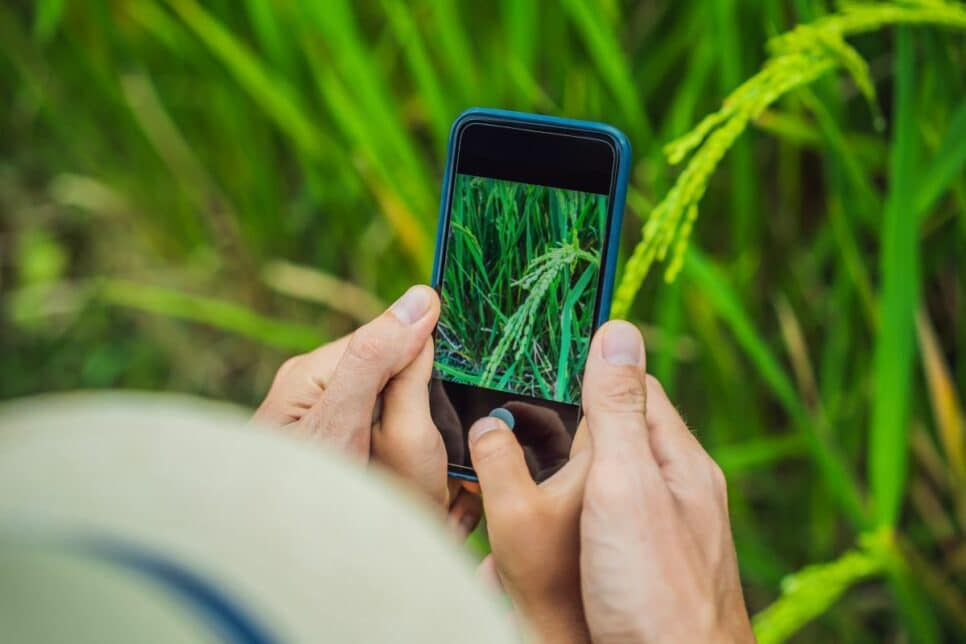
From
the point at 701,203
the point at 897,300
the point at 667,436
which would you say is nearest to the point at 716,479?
the point at 667,436

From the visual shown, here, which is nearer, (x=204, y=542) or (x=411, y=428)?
(x=204, y=542)

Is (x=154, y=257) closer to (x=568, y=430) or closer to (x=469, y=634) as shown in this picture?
(x=568, y=430)

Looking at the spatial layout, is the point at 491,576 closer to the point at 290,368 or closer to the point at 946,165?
the point at 290,368

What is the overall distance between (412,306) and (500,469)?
8cm

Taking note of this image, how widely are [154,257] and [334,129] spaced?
1.01 feet

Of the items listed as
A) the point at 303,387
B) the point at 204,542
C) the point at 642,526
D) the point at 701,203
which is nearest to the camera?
the point at 204,542

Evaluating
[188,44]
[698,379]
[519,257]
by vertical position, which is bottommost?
[698,379]

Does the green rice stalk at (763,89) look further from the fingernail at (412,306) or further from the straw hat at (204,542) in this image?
the straw hat at (204,542)

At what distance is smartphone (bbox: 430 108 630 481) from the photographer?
1.29 ft

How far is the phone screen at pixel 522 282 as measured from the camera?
1.29 ft

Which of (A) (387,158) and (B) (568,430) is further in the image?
(A) (387,158)

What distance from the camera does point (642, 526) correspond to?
338 millimetres

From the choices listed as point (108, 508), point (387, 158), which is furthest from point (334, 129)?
point (108, 508)

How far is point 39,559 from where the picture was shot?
0.49 ft
